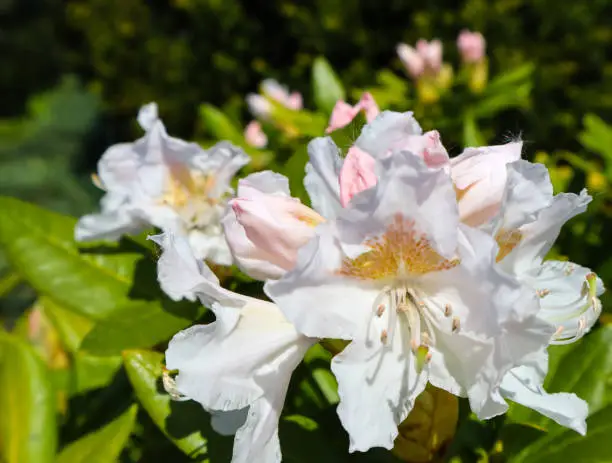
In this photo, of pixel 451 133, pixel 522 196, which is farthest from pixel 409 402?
pixel 451 133

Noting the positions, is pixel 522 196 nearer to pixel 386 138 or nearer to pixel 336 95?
pixel 386 138

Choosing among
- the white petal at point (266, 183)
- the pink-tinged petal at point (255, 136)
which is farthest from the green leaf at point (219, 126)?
the white petal at point (266, 183)

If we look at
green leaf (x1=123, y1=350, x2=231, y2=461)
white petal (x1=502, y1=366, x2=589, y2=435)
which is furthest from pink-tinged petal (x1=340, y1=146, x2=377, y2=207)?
green leaf (x1=123, y1=350, x2=231, y2=461)

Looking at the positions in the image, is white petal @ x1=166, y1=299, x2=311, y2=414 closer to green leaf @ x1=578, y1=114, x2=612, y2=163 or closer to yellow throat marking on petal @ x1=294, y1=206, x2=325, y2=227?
yellow throat marking on petal @ x1=294, y1=206, x2=325, y2=227

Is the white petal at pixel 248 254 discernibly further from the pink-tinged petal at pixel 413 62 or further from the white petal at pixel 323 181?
the pink-tinged petal at pixel 413 62

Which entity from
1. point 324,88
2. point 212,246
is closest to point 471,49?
point 324,88

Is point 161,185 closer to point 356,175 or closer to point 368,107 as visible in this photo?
point 368,107
